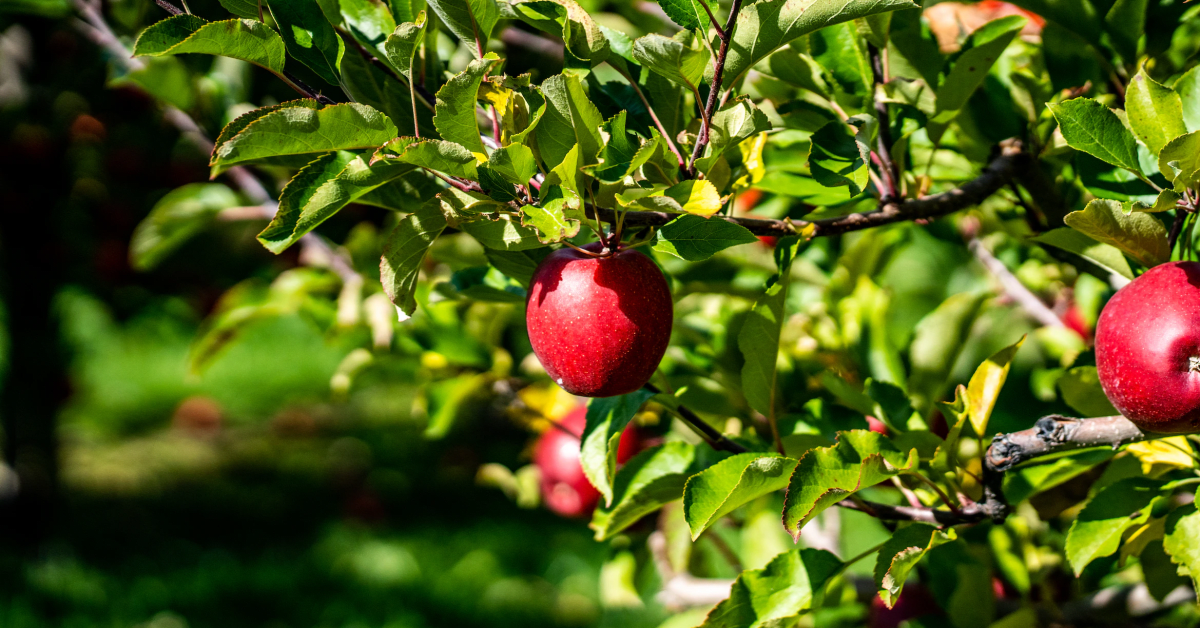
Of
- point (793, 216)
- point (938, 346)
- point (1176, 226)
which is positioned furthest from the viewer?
point (938, 346)

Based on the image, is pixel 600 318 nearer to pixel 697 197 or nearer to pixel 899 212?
pixel 697 197

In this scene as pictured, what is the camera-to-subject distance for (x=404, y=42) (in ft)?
2.03

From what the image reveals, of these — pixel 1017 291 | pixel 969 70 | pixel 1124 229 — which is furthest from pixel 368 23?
pixel 1017 291

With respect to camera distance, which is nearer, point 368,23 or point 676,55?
point 676,55

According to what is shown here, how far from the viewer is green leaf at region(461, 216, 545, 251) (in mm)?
648

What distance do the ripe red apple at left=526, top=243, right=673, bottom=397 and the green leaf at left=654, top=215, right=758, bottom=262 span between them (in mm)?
49

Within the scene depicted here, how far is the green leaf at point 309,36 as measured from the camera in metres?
0.65

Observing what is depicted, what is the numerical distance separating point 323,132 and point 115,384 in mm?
7326

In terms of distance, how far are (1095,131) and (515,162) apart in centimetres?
43

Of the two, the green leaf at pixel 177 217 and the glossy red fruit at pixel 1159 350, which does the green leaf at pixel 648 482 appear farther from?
the green leaf at pixel 177 217

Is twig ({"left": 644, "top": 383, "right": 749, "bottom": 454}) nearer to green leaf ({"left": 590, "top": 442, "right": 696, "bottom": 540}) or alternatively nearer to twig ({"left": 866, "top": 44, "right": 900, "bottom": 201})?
green leaf ({"left": 590, "top": 442, "right": 696, "bottom": 540})

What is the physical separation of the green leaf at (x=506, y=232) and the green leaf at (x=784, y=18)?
200mm

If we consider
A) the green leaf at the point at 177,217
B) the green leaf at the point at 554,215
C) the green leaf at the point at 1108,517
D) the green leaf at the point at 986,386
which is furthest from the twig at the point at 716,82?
the green leaf at the point at 177,217

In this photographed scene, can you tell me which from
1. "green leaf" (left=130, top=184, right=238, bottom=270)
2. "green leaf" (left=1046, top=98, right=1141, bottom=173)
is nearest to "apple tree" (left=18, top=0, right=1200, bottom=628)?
"green leaf" (left=1046, top=98, right=1141, bottom=173)
